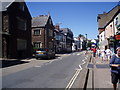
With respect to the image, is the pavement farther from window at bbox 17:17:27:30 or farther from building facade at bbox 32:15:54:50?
building facade at bbox 32:15:54:50

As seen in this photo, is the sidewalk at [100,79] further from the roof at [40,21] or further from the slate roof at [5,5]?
the roof at [40,21]

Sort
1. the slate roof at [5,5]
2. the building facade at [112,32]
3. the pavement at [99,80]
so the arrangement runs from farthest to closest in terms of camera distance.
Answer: the slate roof at [5,5]
the building facade at [112,32]
the pavement at [99,80]

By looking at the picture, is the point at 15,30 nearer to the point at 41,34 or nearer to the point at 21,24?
the point at 21,24

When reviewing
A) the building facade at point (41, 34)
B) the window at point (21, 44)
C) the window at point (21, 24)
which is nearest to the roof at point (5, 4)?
the window at point (21, 24)

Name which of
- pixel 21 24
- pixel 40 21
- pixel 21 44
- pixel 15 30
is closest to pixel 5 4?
pixel 15 30

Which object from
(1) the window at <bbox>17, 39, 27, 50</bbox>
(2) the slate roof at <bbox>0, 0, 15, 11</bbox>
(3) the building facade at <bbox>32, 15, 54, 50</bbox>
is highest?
(2) the slate roof at <bbox>0, 0, 15, 11</bbox>

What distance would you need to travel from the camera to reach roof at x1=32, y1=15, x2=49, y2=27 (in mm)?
36650

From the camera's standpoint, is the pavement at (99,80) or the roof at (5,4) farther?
the roof at (5,4)

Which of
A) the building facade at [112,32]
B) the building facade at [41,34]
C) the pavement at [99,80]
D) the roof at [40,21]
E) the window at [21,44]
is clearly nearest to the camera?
the pavement at [99,80]

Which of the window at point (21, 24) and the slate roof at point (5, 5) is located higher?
the slate roof at point (5, 5)

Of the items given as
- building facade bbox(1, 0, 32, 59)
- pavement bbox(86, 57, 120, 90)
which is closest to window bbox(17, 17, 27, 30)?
building facade bbox(1, 0, 32, 59)

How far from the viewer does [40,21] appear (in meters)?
37.9

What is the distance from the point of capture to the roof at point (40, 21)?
1443 inches

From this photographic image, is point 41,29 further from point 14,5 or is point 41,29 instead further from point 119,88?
point 119,88
